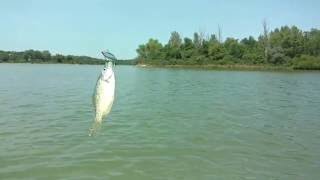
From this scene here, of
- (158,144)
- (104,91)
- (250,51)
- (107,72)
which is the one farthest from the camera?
(250,51)

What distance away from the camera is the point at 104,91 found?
3.77 m

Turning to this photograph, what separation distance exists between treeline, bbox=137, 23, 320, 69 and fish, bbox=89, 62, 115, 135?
10802 centimetres

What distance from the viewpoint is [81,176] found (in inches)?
398

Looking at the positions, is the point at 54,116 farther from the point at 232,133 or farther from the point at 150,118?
the point at 232,133

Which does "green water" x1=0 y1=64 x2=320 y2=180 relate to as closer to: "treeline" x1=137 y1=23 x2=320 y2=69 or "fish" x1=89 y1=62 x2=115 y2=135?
"fish" x1=89 y1=62 x2=115 y2=135

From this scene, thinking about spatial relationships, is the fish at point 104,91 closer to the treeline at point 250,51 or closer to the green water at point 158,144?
the green water at point 158,144

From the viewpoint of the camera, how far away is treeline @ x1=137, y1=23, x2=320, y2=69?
113 meters

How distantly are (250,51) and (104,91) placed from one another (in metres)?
125

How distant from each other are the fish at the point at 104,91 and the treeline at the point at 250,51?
108020mm

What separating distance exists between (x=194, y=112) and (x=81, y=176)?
39.3 feet

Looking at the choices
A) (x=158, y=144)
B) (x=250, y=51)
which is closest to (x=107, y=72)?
(x=158, y=144)

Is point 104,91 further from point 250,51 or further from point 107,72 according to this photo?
point 250,51

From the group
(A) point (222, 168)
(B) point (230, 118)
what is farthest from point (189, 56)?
(A) point (222, 168)

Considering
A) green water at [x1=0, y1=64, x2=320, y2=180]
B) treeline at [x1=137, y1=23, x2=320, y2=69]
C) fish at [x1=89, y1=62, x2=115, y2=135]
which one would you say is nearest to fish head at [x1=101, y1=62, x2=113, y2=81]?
fish at [x1=89, y1=62, x2=115, y2=135]
